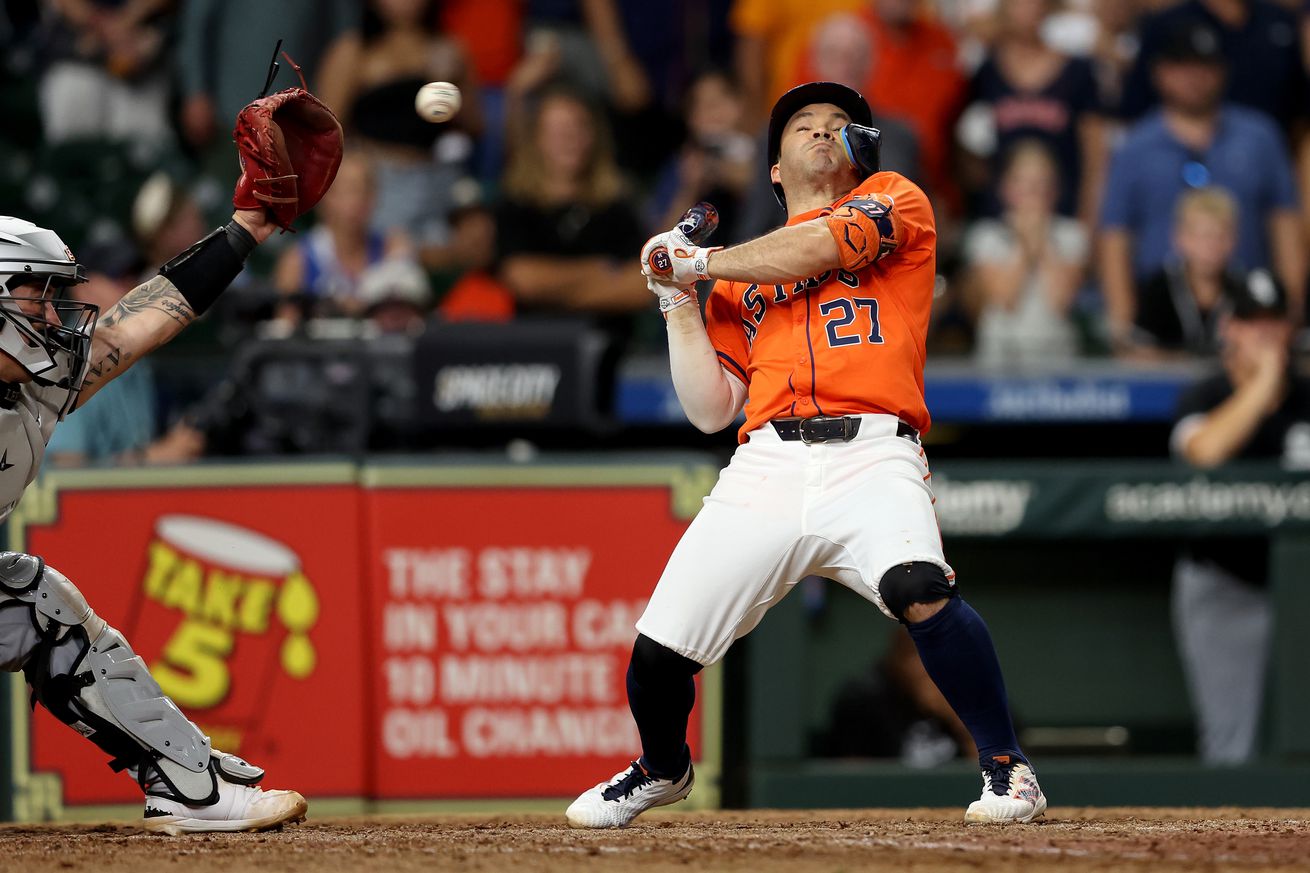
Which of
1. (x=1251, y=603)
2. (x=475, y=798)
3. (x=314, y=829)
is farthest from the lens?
(x=1251, y=603)

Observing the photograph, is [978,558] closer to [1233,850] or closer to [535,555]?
[535,555]

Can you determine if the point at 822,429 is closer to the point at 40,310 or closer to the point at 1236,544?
the point at 40,310

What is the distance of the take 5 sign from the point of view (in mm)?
6055

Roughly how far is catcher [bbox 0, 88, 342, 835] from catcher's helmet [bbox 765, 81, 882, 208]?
1113mm

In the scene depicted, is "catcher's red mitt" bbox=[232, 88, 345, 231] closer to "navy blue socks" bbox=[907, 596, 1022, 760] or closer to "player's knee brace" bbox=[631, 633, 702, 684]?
"player's knee brace" bbox=[631, 633, 702, 684]

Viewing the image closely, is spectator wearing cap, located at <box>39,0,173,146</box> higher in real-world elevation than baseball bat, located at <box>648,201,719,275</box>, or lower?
higher

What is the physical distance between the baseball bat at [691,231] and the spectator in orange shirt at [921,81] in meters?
4.40

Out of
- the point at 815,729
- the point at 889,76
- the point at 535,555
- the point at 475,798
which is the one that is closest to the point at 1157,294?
the point at 889,76

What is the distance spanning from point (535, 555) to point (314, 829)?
5.53ft

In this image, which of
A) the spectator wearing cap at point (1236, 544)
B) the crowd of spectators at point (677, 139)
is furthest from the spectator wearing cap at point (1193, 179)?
the spectator wearing cap at point (1236, 544)

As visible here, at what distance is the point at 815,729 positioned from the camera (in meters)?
6.79

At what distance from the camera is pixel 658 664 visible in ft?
13.9

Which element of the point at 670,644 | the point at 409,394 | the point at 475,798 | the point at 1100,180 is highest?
the point at 1100,180

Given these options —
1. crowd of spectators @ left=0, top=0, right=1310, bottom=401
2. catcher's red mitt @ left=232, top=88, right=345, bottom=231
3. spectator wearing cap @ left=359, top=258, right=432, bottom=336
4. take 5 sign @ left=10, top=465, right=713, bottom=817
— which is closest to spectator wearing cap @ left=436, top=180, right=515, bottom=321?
crowd of spectators @ left=0, top=0, right=1310, bottom=401
